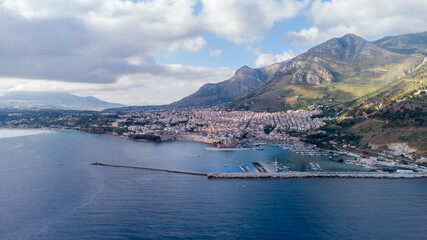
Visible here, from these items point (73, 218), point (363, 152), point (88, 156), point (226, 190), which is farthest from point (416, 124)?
point (88, 156)

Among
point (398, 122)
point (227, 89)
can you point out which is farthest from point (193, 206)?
point (227, 89)

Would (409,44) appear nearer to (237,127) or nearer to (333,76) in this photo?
(333,76)

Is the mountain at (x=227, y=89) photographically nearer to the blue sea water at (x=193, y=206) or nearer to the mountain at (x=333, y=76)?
the mountain at (x=333, y=76)

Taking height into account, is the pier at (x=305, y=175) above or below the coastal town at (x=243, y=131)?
below

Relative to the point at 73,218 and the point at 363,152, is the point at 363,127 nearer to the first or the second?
the point at 363,152

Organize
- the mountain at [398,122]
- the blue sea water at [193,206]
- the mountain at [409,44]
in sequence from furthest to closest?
the mountain at [409,44] → the mountain at [398,122] → the blue sea water at [193,206]

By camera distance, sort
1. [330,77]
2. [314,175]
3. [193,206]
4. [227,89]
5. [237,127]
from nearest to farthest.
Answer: [193,206] < [314,175] < [237,127] < [330,77] < [227,89]

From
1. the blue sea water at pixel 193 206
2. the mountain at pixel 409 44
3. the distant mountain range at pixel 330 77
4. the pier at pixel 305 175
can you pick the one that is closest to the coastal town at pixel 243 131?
the pier at pixel 305 175
